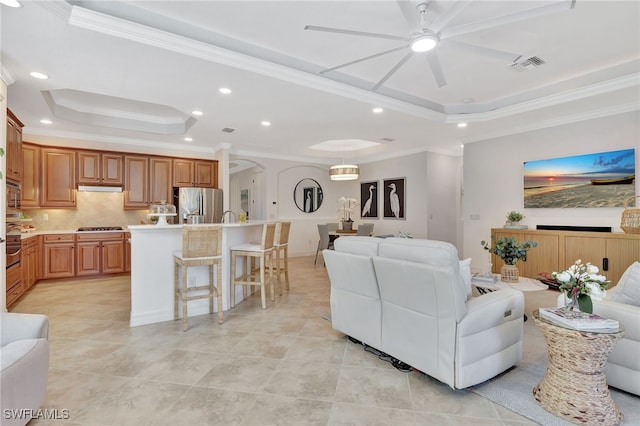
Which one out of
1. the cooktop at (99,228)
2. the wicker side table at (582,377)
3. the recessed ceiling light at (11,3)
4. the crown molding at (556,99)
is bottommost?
the wicker side table at (582,377)

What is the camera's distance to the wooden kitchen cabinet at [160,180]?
20.5 ft

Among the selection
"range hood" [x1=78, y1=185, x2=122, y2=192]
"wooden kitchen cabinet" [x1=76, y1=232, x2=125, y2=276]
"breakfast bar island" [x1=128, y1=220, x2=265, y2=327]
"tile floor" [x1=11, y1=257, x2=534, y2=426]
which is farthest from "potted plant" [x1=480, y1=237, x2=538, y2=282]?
"range hood" [x1=78, y1=185, x2=122, y2=192]

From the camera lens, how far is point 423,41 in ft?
7.65

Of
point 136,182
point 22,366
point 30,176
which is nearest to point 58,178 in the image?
point 30,176

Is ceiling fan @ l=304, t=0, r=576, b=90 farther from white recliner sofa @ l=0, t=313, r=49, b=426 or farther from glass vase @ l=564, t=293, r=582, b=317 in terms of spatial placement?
white recliner sofa @ l=0, t=313, r=49, b=426

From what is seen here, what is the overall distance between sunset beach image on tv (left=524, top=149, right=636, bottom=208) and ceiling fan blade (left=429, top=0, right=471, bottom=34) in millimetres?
3822

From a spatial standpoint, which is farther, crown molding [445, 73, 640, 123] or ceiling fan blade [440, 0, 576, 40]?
crown molding [445, 73, 640, 123]

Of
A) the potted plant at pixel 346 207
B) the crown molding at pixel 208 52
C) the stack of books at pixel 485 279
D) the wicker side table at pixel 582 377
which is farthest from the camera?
the potted plant at pixel 346 207

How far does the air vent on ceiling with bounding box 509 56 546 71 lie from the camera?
3348 millimetres

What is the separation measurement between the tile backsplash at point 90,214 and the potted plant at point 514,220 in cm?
659

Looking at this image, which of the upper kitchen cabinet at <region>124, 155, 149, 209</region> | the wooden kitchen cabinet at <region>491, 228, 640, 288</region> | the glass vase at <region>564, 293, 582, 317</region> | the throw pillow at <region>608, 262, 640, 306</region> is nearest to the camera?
the glass vase at <region>564, 293, 582, 317</region>

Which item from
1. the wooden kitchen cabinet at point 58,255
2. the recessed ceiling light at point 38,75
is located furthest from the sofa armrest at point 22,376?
the wooden kitchen cabinet at point 58,255

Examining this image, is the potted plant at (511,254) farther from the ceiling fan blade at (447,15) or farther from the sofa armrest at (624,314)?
the ceiling fan blade at (447,15)

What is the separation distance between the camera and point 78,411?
192 centimetres
